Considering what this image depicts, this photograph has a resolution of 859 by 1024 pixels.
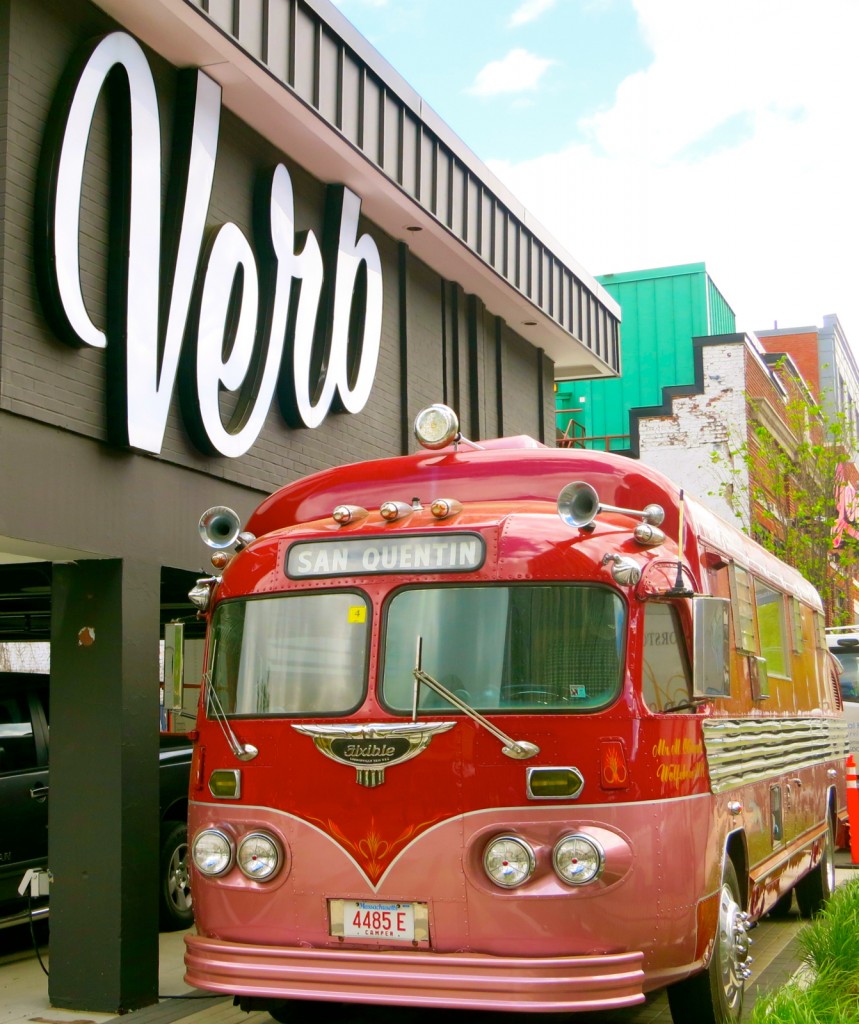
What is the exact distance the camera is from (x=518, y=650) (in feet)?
21.1

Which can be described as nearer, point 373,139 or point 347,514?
point 347,514

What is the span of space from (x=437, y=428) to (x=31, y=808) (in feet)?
15.5

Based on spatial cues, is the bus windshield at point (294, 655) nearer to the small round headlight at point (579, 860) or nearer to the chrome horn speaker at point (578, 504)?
the chrome horn speaker at point (578, 504)

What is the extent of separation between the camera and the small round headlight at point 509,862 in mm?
6102

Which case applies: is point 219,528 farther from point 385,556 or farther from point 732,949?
point 732,949

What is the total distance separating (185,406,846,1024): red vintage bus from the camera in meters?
6.11

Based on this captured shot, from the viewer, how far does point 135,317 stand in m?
8.54

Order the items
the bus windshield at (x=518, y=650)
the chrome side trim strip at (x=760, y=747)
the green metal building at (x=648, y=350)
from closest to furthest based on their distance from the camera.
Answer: the bus windshield at (x=518, y=650)
the chrome side trim strip at (x=760, y=747)
the green metal building at (x=648, y=350)

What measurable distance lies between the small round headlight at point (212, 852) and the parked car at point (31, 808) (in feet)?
11.1

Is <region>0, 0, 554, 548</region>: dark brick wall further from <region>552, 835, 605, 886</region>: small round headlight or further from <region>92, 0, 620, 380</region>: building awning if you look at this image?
<region>552, 835, 605, 886</region>: small round headlight

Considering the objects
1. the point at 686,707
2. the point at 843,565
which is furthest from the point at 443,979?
the point at 843,565

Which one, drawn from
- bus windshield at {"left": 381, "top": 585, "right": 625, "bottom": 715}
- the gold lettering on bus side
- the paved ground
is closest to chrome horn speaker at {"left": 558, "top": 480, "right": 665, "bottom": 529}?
bus windshield at {"left": 381, "top": 585, "right": 625, "bottom": 715}

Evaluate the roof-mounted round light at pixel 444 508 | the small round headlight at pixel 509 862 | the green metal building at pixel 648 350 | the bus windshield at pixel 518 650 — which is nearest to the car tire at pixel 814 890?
the bus windshield at pixel 518 650

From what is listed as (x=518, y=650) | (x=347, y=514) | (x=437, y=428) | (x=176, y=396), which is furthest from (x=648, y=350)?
(x=518, y=650)
